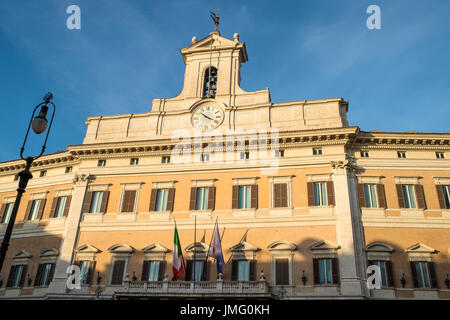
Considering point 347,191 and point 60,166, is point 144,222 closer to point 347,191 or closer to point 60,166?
point 60,166

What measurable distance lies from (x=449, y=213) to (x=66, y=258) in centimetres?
2393

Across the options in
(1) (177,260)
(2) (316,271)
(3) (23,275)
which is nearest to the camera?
(2) (316,271)

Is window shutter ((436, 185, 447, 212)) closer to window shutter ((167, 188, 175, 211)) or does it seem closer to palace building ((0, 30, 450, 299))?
palace building ((0, 30, 450, 299))

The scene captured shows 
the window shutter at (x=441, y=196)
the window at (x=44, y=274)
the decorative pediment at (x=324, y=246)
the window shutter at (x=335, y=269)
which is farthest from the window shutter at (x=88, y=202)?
the window shutter at (x=441, y=196)

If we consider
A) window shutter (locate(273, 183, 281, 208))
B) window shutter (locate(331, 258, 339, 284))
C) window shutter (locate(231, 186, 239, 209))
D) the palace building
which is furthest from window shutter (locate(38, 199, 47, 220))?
window shutter (locate(331, 258, 339, 284))

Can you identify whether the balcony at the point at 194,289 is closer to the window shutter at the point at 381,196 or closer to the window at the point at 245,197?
the window at the point at 245,197

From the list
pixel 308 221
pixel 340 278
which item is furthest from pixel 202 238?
pixel 340 278

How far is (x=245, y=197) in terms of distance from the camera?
25953 mm

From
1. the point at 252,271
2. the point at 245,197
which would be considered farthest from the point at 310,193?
the point at 252,271

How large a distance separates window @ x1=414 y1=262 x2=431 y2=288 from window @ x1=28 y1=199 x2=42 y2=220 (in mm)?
25314

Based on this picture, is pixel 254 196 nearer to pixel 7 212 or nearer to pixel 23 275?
pixel 23 275

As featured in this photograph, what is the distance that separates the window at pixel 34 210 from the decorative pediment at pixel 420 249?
24947 millimetres

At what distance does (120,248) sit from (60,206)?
6397 mm
